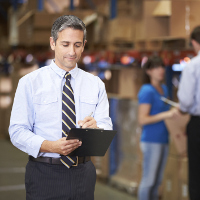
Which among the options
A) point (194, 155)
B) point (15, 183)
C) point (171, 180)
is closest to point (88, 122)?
point (194, 155)

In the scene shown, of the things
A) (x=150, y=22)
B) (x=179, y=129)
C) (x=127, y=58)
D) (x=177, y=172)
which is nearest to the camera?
(x=179, y=129)

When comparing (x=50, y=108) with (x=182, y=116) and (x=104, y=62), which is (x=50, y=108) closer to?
(x=182, y=116)

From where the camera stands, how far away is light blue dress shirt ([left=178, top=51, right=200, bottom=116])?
3439 millimetres

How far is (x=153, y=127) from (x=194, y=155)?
51 centimetres

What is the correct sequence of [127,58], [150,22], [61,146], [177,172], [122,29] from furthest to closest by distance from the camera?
[122,29] < [127,58] < [150,22] < [177,172] < [61,146]

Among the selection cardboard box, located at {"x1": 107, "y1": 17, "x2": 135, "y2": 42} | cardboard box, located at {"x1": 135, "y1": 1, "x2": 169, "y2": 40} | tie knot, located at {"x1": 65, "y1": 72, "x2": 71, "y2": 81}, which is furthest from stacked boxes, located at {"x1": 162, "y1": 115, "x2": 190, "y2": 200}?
tie knot, located at {"x1": 65, "y1": 72, "x2": 71, "y2": 81}

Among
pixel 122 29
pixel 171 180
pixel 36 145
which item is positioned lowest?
pixel 171 180

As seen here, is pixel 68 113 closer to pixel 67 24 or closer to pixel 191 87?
pixel 67 24

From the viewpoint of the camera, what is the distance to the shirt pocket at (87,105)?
197 centimetres

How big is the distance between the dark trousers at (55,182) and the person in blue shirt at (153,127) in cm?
199

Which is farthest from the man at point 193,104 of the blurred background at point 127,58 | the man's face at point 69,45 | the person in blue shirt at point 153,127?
the man's face at point 69,45

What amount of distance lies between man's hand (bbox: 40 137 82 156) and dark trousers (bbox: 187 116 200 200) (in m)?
1.86

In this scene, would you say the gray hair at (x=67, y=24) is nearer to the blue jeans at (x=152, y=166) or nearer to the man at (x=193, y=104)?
the man at (x=193, y=104)

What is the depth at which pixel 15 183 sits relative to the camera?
246 inches
